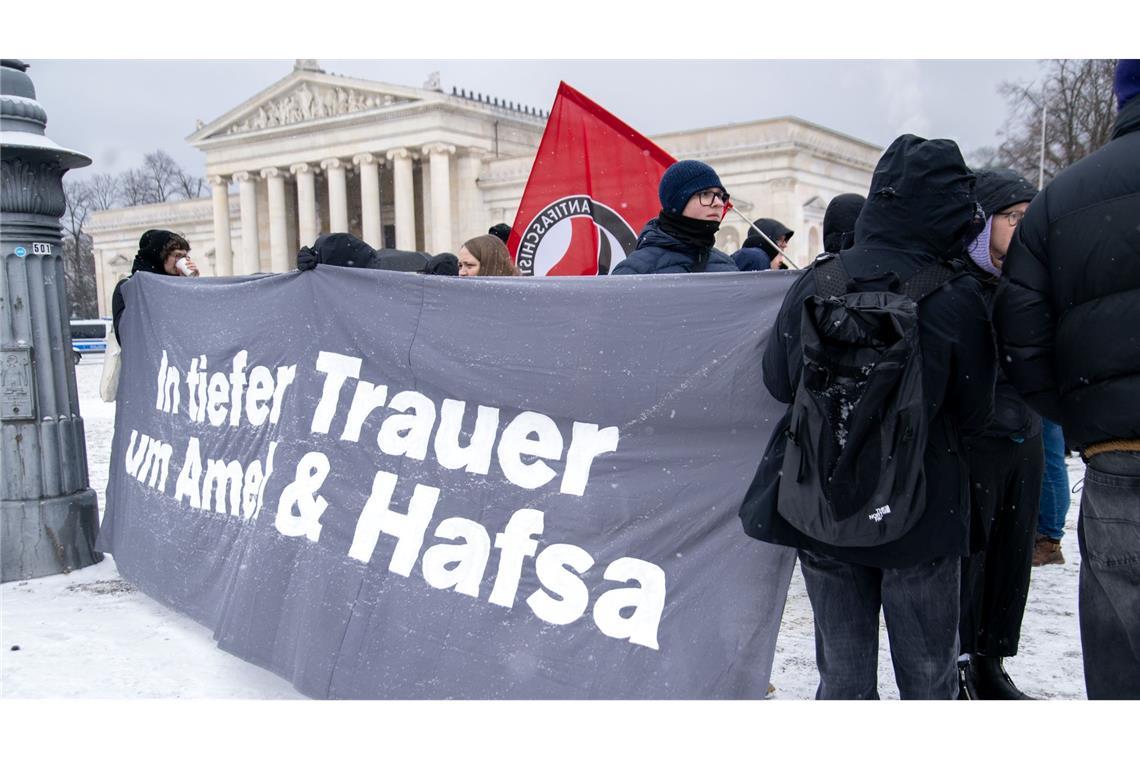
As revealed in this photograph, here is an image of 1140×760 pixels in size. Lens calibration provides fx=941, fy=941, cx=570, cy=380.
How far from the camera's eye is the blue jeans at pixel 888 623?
7.38 feet

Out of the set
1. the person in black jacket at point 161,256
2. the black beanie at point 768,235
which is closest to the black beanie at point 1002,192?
the black beanie at point 768,235

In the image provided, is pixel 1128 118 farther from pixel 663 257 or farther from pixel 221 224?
pixel 221 224

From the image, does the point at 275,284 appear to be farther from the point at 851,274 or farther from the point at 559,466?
the point at 851,274

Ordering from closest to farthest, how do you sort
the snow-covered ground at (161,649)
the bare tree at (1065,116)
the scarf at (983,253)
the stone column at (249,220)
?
1. the scarf at (983,253)
2. the snow-covered ground at (161,649)
3. the bare tree at (1065,116)
4. the stone column at (249,220)

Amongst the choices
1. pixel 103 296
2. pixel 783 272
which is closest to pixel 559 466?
pixel 783 272

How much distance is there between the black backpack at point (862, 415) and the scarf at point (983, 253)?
2.92ft

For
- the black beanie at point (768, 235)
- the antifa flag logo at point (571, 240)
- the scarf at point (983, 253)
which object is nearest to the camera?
the scarf at point (983, 253)

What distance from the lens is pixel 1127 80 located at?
215 cm

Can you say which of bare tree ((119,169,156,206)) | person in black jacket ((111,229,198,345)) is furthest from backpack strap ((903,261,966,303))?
bare tree ((119,169,156,206))

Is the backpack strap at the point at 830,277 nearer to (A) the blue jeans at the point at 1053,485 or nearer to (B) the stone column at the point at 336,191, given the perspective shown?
(A) the blue jeans at the point at 1053,485

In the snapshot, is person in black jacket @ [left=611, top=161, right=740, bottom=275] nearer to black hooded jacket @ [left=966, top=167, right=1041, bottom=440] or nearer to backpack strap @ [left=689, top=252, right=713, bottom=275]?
backpack strap @ [left=689, top=252, right=713, bottom=275]

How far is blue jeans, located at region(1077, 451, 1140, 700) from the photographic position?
6.78ft

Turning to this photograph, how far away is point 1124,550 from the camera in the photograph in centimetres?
207

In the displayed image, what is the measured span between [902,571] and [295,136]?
45.5 metres
